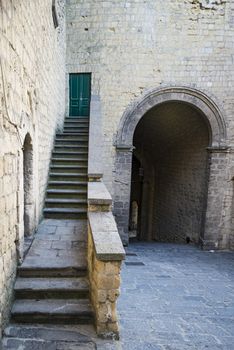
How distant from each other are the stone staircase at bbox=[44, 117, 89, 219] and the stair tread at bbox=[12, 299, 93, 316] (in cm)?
213

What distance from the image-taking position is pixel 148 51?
7.21 m

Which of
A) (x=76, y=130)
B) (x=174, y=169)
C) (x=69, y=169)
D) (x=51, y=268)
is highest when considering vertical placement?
(x=76, y=130)

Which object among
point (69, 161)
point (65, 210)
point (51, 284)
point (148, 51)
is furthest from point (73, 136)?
point (51, 284)

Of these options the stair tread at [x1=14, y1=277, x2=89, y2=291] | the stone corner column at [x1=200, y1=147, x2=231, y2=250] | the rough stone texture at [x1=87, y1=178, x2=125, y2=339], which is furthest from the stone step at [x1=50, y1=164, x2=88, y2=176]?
the stone corner column at [x1=200, y1=147, x2=231, y2=250]

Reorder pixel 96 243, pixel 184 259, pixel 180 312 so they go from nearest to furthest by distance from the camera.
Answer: pixel 96 243
pixel 180 312
pixel 184 259

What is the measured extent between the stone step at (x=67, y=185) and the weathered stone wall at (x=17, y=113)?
3.28 ft

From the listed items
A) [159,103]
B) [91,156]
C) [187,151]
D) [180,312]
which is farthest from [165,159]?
[180,312]

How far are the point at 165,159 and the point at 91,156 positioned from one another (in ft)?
20.6

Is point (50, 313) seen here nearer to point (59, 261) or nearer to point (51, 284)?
point (51, 284)

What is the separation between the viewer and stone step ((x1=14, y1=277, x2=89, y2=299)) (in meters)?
2.98

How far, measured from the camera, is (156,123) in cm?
905

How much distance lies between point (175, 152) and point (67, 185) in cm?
565

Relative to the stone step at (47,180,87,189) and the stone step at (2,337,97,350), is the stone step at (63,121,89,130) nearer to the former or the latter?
the stone step at (47,180,87,189)

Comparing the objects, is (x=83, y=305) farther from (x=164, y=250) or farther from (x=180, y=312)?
(x=164, y=250)
